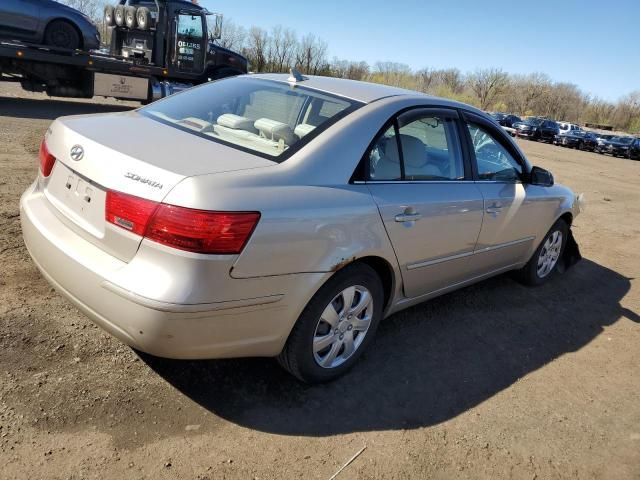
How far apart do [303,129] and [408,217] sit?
2.57 ft

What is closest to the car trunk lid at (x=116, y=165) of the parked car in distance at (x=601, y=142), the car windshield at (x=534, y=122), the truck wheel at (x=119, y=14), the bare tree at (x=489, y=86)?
the truck wheel at (x=119, y=14)

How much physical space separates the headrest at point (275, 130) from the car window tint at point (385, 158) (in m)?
0.46

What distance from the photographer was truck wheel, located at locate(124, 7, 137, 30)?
45.4 feet

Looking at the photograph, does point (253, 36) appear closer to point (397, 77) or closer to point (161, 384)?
point (397, 77)

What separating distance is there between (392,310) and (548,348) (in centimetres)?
138

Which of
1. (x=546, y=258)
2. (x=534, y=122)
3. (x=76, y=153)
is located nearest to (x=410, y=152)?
(x=76, y=153)

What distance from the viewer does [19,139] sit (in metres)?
8.36

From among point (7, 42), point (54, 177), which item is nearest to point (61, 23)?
point (7, 42)

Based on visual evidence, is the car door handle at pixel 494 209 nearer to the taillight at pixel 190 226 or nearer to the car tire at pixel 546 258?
the car tire at pixel 546 258

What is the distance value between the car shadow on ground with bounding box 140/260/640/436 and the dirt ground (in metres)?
0.01

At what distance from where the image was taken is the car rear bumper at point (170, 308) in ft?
7.29

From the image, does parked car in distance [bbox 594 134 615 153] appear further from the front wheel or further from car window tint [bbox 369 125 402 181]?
car window tint [bbox 369 125 402 181]

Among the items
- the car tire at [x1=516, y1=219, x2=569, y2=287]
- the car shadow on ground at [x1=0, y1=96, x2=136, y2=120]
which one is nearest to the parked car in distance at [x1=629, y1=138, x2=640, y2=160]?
the car shadow on ground at [x1=0, y1=96, x2=136, y2=120]

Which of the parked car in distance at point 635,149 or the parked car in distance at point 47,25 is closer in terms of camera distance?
the parked car in distance at point 47,25
